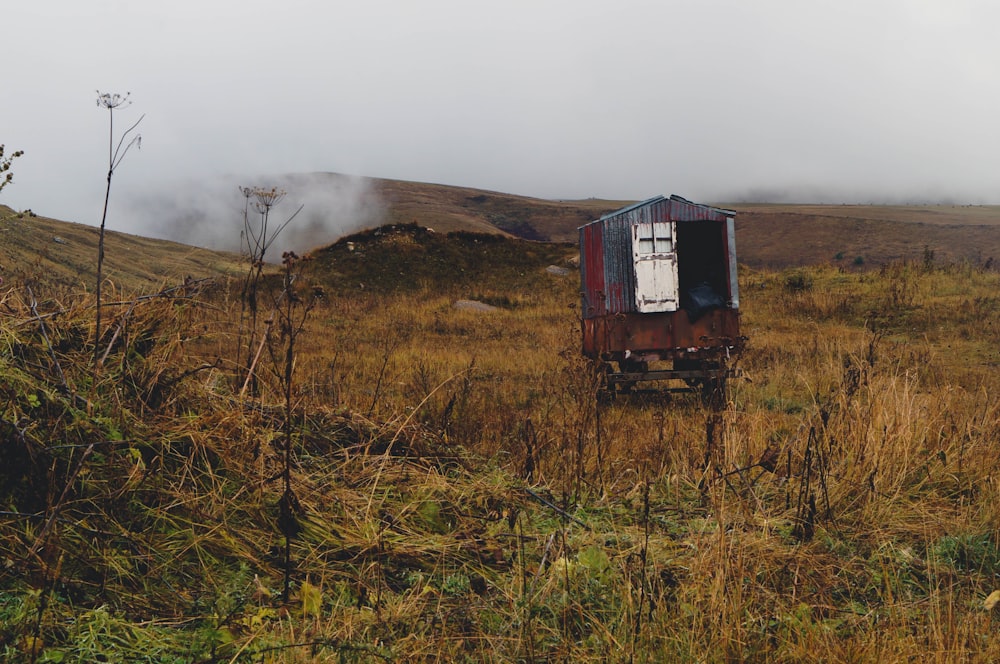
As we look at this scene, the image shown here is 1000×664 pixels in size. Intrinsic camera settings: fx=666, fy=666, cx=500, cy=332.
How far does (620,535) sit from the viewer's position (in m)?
2.88

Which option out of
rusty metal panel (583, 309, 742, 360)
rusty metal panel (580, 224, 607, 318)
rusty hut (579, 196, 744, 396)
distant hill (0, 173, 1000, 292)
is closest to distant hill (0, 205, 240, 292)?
distant hill (0, 173, 1000, 292)

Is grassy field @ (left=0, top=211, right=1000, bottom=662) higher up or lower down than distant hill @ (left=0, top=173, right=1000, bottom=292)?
lower down

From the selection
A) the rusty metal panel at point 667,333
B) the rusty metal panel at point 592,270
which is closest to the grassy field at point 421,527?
the rusty metal panel at point 667,333

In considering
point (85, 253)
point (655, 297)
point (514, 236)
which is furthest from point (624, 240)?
point (85, 253)

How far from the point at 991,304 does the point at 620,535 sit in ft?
48.3

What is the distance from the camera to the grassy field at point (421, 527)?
2.08m

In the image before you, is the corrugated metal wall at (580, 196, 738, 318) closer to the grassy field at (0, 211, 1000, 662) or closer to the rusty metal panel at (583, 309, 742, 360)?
the rusty metal panel at (583, 309, 742, 360)

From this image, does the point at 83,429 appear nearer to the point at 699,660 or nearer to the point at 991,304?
the point at 699,660

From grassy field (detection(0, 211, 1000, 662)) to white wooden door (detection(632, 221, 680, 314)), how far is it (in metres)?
3.69

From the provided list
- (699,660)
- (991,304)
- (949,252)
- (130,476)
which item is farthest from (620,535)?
(949,252)

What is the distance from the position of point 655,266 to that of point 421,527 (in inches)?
241

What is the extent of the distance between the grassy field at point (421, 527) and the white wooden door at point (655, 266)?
3.69 metres

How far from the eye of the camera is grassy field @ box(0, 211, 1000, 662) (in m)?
2.08

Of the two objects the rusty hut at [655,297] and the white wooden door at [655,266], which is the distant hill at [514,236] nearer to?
→ the rusty hut at [655,297]
